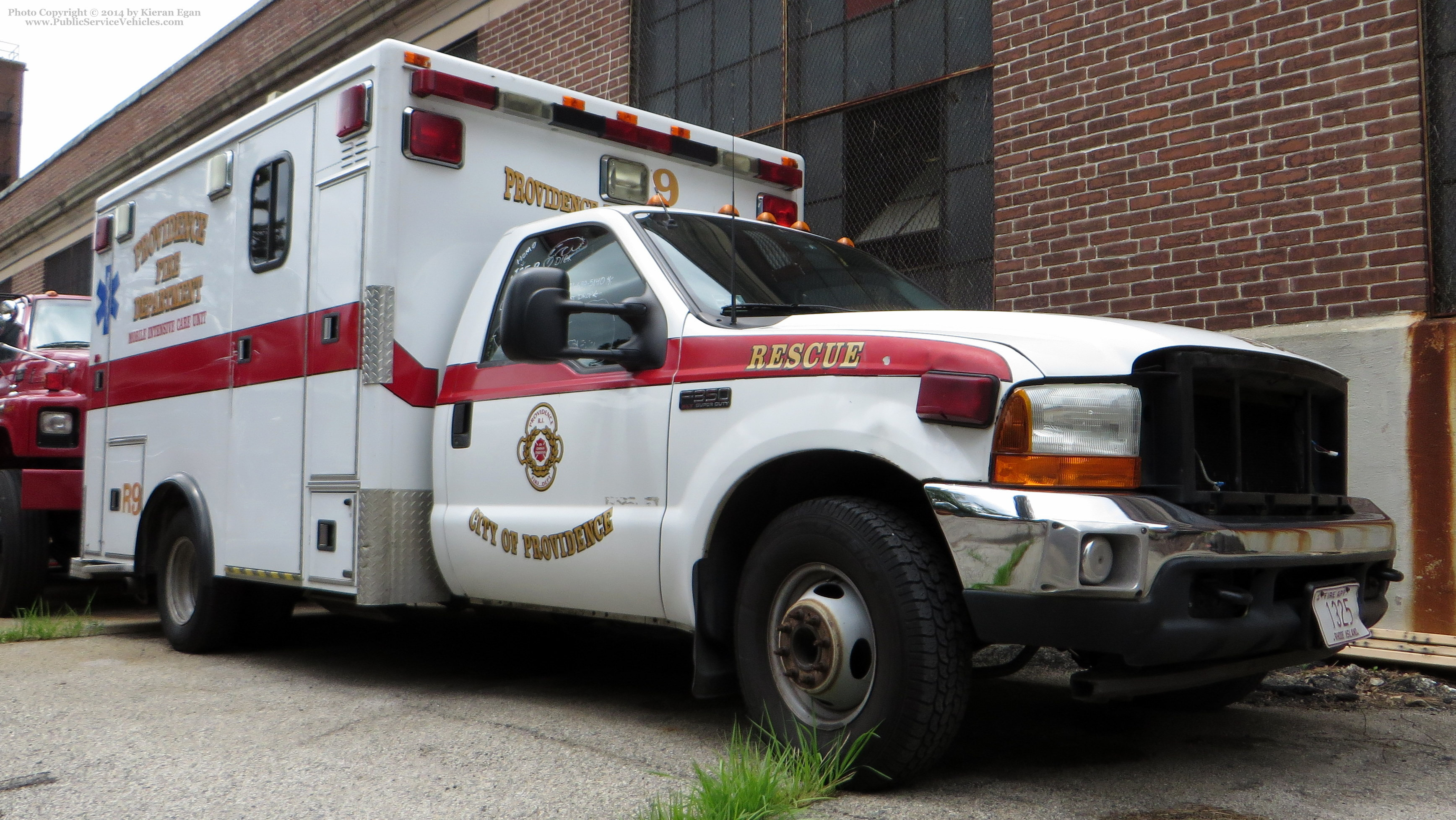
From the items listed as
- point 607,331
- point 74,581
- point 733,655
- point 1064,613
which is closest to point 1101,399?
point 1064,613

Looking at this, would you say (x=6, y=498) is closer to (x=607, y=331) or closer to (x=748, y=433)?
(x=607, y=331)

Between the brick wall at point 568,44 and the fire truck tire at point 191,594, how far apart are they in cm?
594

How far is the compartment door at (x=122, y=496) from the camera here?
6.80 meters

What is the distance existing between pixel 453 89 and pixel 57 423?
4498 millimetres

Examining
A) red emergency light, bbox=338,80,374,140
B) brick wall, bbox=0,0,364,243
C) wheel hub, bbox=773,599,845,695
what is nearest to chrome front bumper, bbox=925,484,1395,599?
wheel hub, bbox=773,599,845,695

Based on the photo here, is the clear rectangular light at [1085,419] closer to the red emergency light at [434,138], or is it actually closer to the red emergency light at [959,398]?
the red emergency light at [959,398]

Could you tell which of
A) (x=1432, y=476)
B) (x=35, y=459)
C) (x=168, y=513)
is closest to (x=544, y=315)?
(x=168, y=513)

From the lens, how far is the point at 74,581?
35.9 feet

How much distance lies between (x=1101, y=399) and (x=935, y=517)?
57cm

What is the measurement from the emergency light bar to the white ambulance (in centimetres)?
2

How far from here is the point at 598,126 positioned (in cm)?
571

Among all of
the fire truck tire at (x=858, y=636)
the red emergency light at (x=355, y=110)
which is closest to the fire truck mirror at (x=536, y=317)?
the fire truck tire at (x=858, y=636)

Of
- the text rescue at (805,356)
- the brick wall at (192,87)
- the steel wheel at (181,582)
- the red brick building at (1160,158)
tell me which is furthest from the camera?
the brick wall at (192,87)

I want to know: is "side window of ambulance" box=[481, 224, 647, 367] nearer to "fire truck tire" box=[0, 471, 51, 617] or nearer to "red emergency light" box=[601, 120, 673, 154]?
"red emergency light" box=[601, 120, 673, 154]
